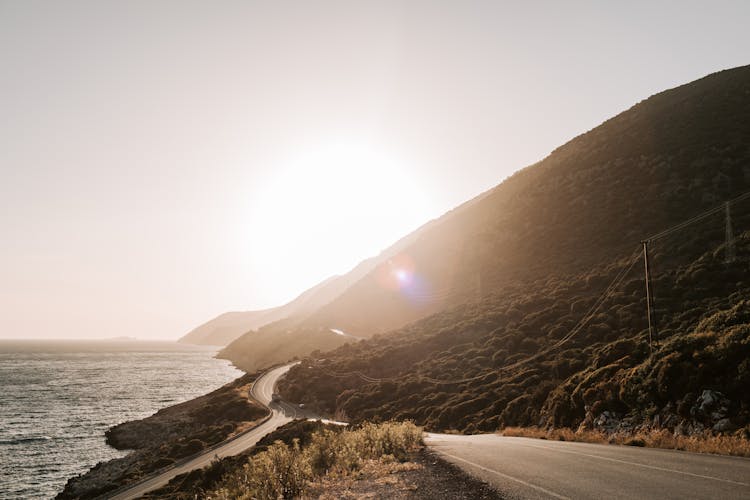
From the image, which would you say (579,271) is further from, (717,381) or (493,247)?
(717,381)

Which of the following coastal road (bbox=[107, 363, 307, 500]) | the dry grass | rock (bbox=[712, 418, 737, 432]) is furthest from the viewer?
coastal road (bbox=[107, 363, 307, 500])

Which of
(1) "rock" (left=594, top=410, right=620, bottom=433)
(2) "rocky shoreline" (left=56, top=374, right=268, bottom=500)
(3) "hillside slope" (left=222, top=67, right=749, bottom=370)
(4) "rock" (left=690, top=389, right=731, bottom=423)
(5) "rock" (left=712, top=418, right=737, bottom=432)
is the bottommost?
(2) "rocky shoreline" (left=56, top=374, right=268, bottom=500)

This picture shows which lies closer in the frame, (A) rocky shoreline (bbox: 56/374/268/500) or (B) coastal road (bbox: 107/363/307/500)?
(B) coastal road (bbox: 107/363/307/500)

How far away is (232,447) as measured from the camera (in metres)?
37.5

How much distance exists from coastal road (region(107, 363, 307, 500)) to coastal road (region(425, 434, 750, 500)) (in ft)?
55.3

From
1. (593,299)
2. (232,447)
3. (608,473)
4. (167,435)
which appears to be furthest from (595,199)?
(167,435)

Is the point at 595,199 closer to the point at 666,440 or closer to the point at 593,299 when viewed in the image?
the point at 593,299

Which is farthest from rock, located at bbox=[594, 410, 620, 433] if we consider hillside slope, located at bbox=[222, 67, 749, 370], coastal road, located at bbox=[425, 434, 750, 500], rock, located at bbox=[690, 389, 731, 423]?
hillside slope, located at bbox=[222, 67, 749, 370]

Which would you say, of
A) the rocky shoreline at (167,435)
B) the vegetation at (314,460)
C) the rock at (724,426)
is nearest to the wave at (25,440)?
the rocky shoreline at (167,435)

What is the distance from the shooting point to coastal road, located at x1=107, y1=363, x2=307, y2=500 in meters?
30.7

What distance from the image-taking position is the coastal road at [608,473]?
7.92 m

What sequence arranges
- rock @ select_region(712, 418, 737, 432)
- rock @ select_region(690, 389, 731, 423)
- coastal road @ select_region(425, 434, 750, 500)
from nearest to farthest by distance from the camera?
coastal road @ select_region(425, 434, 750, 500) < rock @ select_region(712, 418, 737, 432) < rock @ select_region(690, 389, 731, 423)

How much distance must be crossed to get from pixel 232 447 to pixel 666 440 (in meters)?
32.5

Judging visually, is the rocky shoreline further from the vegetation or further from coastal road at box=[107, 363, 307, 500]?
the vegetation
